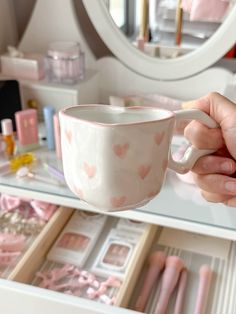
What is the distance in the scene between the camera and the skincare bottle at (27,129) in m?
0.99

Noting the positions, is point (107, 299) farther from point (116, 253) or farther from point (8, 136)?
point (8, 136)

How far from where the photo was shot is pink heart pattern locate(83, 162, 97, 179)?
0.41 meters

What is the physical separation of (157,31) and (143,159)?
0.70 m

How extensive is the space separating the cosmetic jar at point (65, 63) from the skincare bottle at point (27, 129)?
12cm

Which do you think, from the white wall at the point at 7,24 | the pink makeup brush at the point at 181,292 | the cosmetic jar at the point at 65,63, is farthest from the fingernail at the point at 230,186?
the white wall at the point at 7,24

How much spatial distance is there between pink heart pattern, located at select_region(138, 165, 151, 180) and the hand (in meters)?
0.08

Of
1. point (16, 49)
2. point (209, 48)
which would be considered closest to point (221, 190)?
point (209, 48)

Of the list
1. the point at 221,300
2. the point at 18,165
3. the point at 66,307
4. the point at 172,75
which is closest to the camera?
the point at 66,307

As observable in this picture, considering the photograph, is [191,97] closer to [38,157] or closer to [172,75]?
[172,75]

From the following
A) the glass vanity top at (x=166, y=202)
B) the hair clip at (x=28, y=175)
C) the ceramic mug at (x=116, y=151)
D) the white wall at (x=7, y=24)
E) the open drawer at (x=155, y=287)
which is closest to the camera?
the ceramic mug at (x=116, y=151)

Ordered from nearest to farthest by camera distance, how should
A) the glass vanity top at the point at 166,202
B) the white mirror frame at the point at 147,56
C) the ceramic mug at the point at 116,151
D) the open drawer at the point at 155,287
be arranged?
1. the ceramic mug at the point at 116,151
2. the open drawer at the point at 155,287
3. the glass vanity top at the point at 166,202
4. the white mirror frame at the point at 147,56

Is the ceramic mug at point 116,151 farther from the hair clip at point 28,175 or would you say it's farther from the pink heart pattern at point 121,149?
the hair clip at point 28,175

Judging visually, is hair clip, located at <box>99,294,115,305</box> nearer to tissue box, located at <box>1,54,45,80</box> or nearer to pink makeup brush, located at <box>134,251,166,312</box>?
pink makeup brush, located at <box>134,251,166,312</box>

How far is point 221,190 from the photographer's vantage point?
1.84 ft
